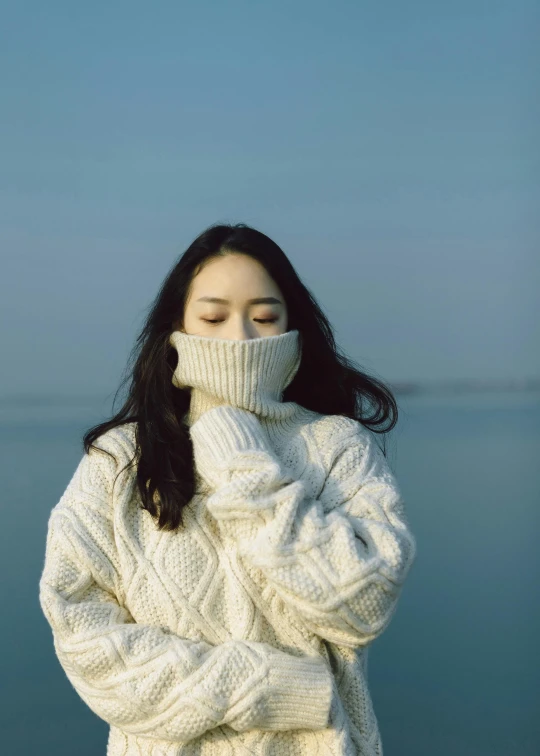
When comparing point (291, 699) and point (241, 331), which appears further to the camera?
point (241, 331)

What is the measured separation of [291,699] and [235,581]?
10.3 inches

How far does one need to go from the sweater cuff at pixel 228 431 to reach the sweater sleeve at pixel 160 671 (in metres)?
0.32

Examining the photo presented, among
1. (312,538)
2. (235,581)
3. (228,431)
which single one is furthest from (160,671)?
(228,431)

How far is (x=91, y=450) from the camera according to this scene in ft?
7.33

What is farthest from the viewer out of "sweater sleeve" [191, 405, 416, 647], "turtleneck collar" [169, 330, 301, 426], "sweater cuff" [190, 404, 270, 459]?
"turtleneck collar" [169, 330, 301, 426]

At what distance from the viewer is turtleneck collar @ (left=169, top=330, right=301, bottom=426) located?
2.19 m

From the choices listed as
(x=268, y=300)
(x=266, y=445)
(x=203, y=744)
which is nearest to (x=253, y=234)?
(x=268, y=300)

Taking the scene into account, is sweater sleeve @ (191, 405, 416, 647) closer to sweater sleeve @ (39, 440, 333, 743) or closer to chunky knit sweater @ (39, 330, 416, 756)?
chunky knit sweater @ (39, 330, 416, 756)

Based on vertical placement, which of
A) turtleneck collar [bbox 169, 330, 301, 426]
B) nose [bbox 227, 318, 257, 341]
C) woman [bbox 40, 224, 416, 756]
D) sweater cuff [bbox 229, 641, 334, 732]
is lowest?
sweater cuff [bbox 229, 641, 334, 732]

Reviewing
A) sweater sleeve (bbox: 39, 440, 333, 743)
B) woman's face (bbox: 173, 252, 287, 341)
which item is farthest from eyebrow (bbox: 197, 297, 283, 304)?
sweater sleeve (bbox: 39, 440, 333, 743)

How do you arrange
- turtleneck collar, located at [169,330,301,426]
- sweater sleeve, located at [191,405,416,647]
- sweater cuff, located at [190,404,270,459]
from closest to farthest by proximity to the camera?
sweater sleeve, located at [191,405,416,647]
sweater cuff, located at [190,404,270,459]
turtleneck collar, located at [169,330,301,426]

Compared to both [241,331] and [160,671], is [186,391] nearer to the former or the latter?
[241,331]

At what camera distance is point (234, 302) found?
7.29 ft

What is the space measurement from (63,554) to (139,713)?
35cm
